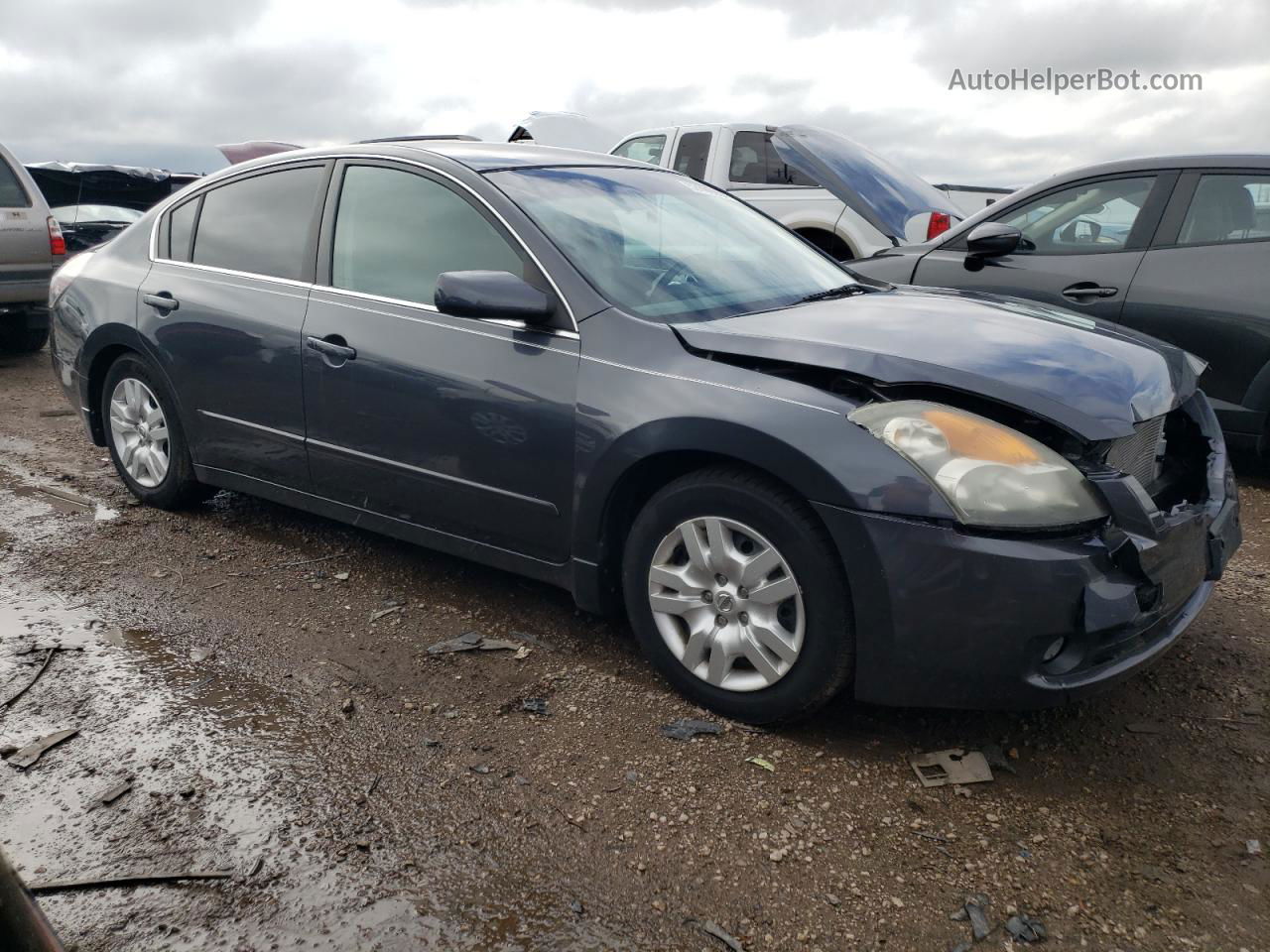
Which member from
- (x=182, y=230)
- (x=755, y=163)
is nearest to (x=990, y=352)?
(x=182, y=230)

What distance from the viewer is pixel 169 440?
15.9 feet

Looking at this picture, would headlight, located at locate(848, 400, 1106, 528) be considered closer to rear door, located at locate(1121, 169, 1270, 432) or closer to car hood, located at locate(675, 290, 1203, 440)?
car hood, located at locate(675, 290, 1203, 440)

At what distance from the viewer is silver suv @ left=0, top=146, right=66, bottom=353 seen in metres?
9.10

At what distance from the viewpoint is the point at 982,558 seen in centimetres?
267

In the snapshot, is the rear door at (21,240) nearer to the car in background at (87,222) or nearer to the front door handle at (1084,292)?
the car in background at (87,222)

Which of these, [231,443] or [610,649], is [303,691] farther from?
[231,443]

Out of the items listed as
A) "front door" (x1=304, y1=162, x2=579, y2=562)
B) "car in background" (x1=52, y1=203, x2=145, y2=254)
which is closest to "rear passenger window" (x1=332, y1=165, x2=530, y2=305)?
"front door" (x1=304, y1=162, x2=579, y2=562)

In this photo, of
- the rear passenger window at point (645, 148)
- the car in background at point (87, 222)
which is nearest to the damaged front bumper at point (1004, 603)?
the rear passenger window at point (645, 148)

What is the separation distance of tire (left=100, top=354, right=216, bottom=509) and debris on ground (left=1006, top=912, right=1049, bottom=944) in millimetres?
3788

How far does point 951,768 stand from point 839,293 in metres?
1.73

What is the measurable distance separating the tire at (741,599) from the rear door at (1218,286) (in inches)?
134

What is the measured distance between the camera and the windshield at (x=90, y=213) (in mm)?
11477

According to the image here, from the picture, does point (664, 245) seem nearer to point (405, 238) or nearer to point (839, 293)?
point (839, 293)

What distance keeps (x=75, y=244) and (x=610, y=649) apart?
988 centimetres
